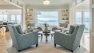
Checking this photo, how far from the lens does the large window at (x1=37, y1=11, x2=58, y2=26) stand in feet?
51.3

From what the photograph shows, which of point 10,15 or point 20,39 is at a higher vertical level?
point 10,15

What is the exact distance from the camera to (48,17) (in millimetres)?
15852

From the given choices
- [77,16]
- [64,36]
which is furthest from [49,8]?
[64,36]

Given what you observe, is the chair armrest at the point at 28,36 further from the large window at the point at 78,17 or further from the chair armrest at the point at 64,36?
the large window at the point at 78,17

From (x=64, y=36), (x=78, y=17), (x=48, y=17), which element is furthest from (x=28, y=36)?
(x=48, y=17)

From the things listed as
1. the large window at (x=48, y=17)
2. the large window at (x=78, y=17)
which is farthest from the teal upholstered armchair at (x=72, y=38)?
the large window at (x=48, y=17)

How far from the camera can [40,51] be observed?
6.05m

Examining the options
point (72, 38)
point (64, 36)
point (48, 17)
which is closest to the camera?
point (72, 38)

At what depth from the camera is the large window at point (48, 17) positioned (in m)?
15.6

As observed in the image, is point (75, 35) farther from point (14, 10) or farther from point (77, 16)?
point (14, 10)

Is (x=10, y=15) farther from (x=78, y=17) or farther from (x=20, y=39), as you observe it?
(x=20, y=39)

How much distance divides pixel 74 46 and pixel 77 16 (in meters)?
7.69

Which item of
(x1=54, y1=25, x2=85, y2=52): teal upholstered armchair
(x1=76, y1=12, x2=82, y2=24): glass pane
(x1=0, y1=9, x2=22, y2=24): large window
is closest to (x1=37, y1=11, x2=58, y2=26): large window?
(x1=0, y1=9, x2=22, y2=24): large window

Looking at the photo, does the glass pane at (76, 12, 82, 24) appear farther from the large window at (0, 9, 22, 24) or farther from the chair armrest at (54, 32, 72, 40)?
the chair armrest at (54, 32, 72, 40)
